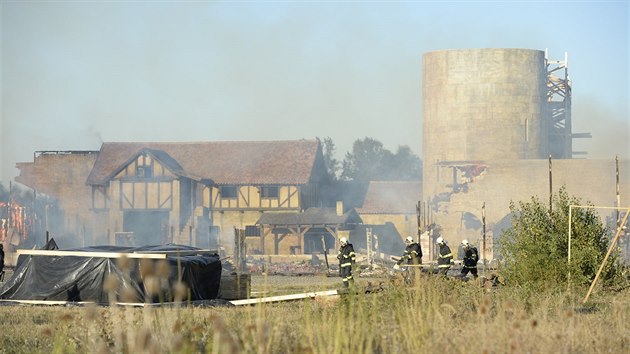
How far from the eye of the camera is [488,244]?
57.6 meters

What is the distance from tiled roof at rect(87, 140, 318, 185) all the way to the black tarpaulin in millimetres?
36147

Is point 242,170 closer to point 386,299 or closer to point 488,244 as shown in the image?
point 488,244

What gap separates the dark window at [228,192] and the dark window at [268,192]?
1592 millimetres

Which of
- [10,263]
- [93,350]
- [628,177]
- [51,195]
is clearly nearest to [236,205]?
[51,195]

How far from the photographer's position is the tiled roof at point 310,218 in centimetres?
5894

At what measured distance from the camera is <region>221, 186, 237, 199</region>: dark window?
63.3 metres

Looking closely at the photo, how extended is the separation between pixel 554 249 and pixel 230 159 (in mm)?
43645

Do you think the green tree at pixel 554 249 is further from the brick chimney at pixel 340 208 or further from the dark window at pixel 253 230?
the dark window at pixel 253 230

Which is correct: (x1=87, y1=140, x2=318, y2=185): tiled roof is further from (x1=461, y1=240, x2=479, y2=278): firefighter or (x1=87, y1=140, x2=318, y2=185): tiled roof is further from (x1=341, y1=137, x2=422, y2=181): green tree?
Answer: (x1=341, y1=137, x2=422, y2=181): green tree

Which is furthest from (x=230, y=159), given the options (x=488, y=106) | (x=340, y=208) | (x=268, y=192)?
(x=488, y=106)

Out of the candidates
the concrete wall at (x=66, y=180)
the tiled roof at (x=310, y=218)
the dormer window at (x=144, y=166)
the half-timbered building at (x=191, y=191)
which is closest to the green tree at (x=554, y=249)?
the tiled roof at (x=310, y=218)

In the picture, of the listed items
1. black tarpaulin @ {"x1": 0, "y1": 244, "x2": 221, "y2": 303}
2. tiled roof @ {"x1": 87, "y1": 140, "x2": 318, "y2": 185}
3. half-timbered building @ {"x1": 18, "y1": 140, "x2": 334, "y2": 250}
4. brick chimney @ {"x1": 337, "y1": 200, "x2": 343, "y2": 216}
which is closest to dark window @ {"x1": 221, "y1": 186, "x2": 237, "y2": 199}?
half-timbered building @ {"x1": 18, "y1": 140, "x2": 334, "y2": 250}

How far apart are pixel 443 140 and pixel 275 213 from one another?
498 inches

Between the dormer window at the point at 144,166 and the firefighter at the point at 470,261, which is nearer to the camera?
the firefighter at the point at 470,261
